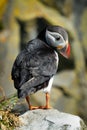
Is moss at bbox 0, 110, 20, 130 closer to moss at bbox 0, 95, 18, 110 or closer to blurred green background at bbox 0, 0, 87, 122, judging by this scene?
moss at bbox 0, 95, 18, 110

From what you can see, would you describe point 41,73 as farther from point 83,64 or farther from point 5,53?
point 83,64

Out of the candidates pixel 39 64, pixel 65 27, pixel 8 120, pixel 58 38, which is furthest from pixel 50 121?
pixel 65 27

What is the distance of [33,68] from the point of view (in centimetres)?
884

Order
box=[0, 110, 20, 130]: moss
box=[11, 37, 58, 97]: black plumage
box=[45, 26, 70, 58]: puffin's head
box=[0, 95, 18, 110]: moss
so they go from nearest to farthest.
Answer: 1. box=[0, 110, 20, 130]: moss
2. box=[0, 95, 18, 110]: moss
3. box=[11, 37, 58, 97]: black plumage
4. box=[45, 26, 70, 58]: puffin's head

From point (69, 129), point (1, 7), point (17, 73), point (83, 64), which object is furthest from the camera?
point (83, 64)

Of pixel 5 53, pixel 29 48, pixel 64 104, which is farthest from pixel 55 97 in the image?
pixel 29 48

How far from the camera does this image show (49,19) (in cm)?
2028

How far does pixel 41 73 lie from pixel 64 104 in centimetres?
1138

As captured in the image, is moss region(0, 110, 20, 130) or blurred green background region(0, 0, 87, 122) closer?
moss region(0, 110, 20, 130)

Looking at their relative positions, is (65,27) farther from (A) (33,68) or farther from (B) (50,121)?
(B) (50,121)

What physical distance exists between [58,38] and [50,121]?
1.39 meters

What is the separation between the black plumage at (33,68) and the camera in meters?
8.73

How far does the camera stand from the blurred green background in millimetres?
19391

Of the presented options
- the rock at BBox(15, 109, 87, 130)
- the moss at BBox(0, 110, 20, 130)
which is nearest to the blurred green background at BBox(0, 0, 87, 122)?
the rock at BBox(15, 109, 87, 130)
